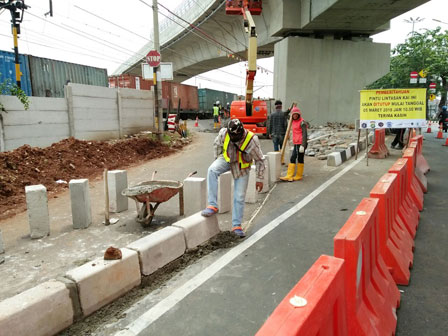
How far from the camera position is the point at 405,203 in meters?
5.20

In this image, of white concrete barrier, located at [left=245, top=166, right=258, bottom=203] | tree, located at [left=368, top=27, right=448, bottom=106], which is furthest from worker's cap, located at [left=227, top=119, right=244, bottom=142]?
tree, located at [left=368, top=27, right=448, bottom=106]

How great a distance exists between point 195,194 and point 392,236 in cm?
321

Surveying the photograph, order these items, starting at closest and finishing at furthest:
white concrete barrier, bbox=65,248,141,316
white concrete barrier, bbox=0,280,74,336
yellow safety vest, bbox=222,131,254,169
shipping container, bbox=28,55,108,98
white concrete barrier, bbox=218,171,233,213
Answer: white concrete barrier, bbox=0,280,74,336
white concrete barrier, bbox=65,248,141,316
yellow safety vest, bbox=222,131,254,169
white concrete barrier, bbox=218,171,233,213
shipping container, bbox=28,55,108,98

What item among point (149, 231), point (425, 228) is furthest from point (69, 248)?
point (425, 228)

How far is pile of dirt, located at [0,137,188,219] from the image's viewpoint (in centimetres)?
797

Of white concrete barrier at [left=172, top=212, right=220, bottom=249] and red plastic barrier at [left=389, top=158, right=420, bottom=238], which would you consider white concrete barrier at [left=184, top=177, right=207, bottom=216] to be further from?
red plastic barrier at [left=389, top=158, right=420, bottom=238]

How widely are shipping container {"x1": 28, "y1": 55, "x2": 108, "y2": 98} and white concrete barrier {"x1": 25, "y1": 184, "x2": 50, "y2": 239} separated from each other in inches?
561

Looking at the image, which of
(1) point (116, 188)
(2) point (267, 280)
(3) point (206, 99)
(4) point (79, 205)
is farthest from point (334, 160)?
(3) point (206, 99)

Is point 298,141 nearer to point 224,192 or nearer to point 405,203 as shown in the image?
point 224,192

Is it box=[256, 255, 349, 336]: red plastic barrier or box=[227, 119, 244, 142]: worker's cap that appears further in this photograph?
box=[227, 119, 244, 142]: worker's cap

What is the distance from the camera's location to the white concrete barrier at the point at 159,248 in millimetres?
3834

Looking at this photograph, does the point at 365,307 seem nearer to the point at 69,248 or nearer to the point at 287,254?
the point at 287,254

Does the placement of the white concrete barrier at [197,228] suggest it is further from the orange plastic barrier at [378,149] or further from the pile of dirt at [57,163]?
the orange plastic barrier at [378,149]

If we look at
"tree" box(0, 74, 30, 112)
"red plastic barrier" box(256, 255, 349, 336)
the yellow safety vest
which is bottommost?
"red plastic barrier" box(256, 255, 349, 336)
